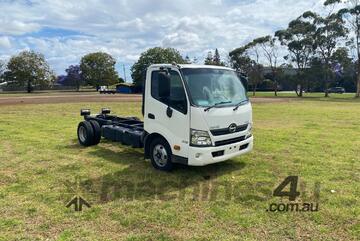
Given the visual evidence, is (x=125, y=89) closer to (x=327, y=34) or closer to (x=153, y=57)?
(x=153, y=57)

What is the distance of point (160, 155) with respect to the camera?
7.51 m

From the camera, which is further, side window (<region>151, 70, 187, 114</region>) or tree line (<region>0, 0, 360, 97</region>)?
tree line (<region>0, 0, 360, 97</region>)

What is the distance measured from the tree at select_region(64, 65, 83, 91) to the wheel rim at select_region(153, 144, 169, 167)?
100753mm

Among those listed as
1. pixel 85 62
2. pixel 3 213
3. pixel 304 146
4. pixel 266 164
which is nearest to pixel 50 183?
pixel 3 213

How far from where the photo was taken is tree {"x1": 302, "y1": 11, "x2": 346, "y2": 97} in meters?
55.3

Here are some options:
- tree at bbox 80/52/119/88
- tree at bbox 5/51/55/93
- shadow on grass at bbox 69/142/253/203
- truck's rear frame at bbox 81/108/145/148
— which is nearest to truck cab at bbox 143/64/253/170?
shadow on grass at bbox 69/142/253/203

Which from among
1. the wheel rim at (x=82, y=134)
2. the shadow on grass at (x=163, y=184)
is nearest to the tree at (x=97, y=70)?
the wheel rim at (x=82, y=134)

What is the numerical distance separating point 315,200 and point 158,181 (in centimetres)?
287

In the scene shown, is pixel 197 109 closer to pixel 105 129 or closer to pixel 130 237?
pixel 130 237

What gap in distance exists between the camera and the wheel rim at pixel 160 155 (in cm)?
737

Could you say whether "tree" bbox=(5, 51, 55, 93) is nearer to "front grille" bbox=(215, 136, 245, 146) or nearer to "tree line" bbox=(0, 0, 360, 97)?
"tree line" bbox=(0, 0, 360, 97)

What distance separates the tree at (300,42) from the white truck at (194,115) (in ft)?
184

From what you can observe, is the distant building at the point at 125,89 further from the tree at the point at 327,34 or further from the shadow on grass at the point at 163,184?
the shadow on grass at the point at 163,184

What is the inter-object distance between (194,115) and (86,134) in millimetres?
4876
